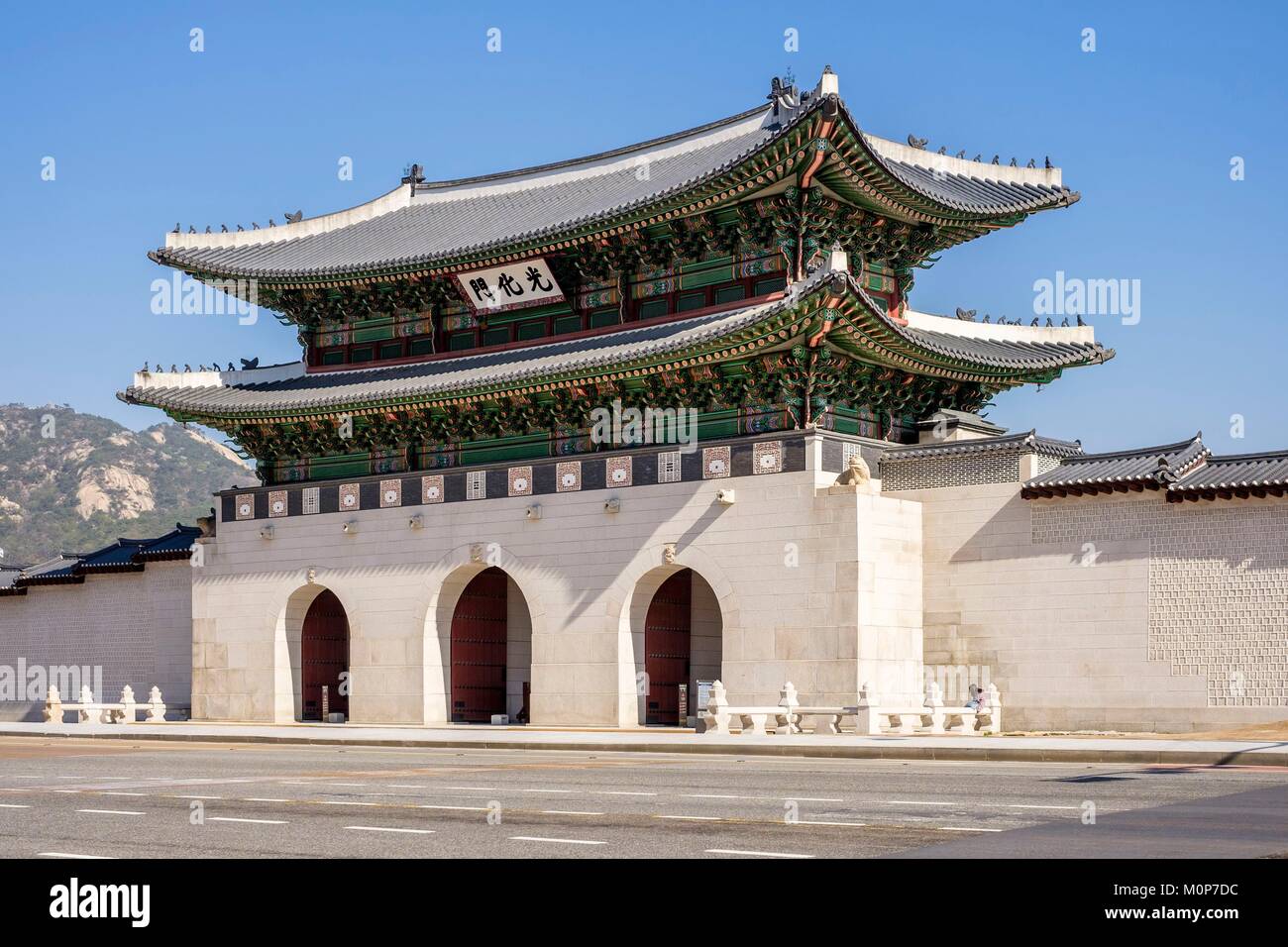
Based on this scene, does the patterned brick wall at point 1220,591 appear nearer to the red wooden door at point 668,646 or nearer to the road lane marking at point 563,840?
the red wooden door at point 668,646

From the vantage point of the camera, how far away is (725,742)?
97.9 feet

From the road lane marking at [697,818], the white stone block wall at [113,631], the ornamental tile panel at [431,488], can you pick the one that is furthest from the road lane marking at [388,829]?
the white stone block wall at [113,631]

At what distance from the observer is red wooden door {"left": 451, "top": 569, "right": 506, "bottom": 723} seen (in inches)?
1683

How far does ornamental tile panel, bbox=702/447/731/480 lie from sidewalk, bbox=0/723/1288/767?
5.82m

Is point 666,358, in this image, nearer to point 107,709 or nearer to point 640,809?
point 107,709

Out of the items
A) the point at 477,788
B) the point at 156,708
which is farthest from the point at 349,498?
the point at 477,788

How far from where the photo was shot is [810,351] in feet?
117

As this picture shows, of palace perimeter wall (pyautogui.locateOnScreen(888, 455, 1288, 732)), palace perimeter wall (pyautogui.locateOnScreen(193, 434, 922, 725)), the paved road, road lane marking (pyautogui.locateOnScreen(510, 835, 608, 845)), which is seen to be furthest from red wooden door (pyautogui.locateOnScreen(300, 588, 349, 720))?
road lane marking (pyautogui.locateOnScreen(510, 835, 608, 845))

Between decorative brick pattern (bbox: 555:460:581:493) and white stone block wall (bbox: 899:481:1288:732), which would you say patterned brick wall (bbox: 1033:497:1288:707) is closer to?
white stone block wall (bbox: 899:481:1288:732)

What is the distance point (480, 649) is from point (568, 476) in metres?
6.59

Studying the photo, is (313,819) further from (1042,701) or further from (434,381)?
(434,381)

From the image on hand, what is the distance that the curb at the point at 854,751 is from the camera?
2345 cm

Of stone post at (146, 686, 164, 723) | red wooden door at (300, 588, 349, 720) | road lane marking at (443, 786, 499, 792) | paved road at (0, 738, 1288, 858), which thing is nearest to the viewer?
paved road at (0, 738, 1288, 858)

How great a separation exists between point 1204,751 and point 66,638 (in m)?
37.8
